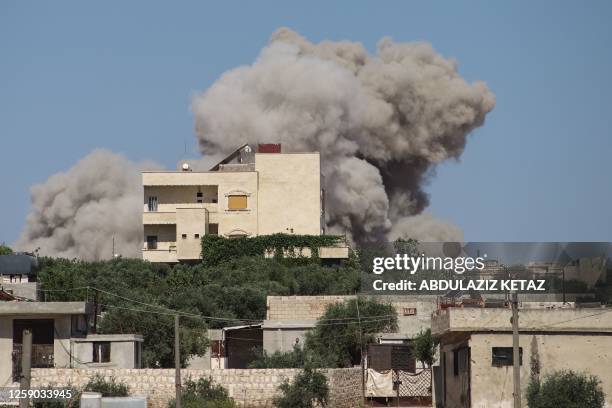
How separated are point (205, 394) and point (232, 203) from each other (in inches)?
1544

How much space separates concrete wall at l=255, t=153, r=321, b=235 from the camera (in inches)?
3073

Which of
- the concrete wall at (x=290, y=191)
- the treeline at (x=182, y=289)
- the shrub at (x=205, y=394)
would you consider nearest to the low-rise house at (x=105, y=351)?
the shrub at (x=205, y=394)

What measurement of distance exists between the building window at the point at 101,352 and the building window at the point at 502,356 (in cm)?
1035

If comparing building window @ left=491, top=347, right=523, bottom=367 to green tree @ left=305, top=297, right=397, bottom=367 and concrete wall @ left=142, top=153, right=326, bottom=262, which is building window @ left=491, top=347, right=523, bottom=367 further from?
concrete wall @ left=142, top=153, right=326, bottom=262

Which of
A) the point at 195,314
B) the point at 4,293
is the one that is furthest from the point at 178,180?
the point at 4,293

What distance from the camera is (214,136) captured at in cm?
9400

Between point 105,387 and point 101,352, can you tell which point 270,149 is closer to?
point 101,352

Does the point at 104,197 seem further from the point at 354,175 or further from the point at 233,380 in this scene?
the point at 233,380

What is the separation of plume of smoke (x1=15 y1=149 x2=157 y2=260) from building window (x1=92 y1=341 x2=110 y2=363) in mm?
42682

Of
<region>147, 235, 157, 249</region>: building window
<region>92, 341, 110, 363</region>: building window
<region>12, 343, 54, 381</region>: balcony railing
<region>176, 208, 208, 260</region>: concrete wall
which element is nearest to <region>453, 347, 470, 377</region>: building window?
<region>92, 341, 110, 363</region>: building window

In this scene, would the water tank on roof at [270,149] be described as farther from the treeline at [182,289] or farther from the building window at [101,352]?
the building window at [101,352]

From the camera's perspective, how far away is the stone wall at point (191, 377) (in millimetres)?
39406

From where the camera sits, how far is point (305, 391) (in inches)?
1549

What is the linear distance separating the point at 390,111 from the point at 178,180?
20583mm
